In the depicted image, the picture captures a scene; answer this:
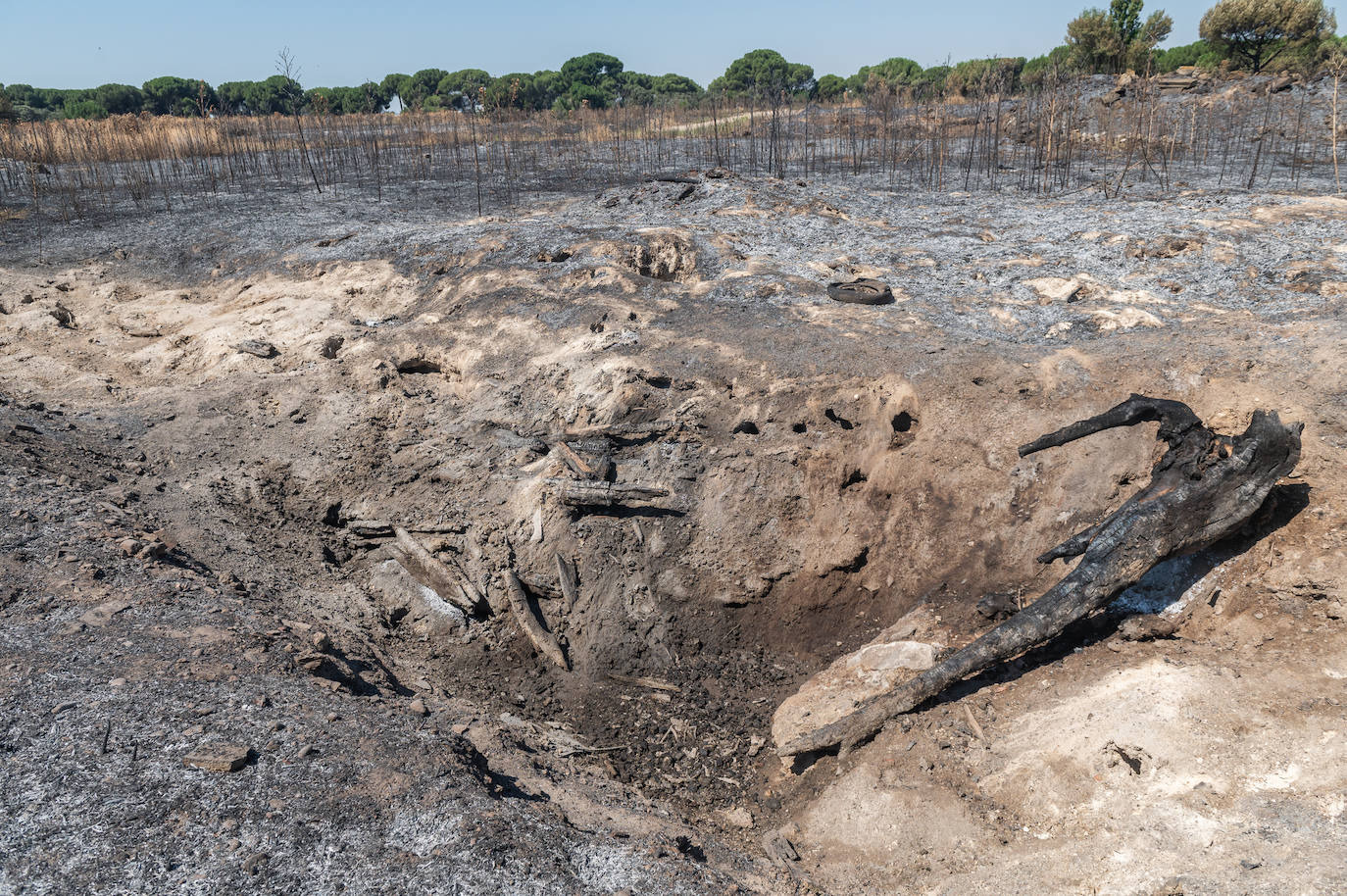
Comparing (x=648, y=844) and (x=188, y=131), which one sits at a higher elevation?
(x=188, y=131)

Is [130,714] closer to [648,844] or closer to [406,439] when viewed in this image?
[648,844]

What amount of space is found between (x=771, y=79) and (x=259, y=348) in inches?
1265

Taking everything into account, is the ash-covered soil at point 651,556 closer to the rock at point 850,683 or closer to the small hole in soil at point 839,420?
the small hole in soil at point 839,420

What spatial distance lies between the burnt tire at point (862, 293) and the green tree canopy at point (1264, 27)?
21007 millimetres

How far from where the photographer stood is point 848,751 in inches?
145

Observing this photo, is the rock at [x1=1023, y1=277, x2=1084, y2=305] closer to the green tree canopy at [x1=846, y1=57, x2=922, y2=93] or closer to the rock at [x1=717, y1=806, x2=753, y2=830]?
the rock at [x1=717, y1=806, x2=753, y2=830]

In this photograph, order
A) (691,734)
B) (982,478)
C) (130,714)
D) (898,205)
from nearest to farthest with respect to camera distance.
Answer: (130,714) → (691,734) → (982,478) → (898,205)

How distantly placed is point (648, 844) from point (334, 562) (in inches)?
118

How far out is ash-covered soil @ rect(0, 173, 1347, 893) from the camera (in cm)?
268

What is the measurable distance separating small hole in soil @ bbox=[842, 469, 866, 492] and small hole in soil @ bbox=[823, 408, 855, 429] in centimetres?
32

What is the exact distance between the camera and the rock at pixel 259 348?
6.36 meters

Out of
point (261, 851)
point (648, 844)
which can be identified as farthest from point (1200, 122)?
point (261, 851)

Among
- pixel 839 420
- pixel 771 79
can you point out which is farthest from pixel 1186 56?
pixel 839 420

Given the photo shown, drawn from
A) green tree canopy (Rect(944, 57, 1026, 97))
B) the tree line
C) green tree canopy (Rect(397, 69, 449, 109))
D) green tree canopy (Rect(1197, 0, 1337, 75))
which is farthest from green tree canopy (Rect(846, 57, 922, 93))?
green tree canopy (Rect(397, 69, 449, 109))
